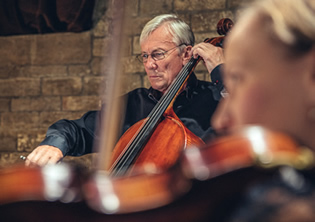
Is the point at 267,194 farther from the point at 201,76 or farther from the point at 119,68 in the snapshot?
the point at 201,76

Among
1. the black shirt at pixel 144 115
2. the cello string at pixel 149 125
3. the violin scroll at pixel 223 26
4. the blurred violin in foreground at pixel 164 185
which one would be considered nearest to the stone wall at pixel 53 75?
the black shirt at pixel 144 115

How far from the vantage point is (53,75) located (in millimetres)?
2977

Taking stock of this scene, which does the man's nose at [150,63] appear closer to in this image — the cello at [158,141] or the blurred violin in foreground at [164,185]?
the cello at [158,141]

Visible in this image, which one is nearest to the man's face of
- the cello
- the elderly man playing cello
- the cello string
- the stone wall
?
the elderly man playing cello

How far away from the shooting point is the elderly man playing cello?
1.91 meters

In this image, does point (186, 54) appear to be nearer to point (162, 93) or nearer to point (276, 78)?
point (162, 93)

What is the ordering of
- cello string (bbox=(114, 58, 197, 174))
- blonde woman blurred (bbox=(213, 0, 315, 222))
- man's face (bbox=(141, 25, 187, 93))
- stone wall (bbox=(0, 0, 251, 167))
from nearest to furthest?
blonde woman blurred (bbox=(213, 0, 315, 222)) → cello string (bbox=(114, 58, 197, 174)) → man's face (bbox=(141, 25, 187, 93)) → stone wall (bbox=(0, 0, 251, 167))

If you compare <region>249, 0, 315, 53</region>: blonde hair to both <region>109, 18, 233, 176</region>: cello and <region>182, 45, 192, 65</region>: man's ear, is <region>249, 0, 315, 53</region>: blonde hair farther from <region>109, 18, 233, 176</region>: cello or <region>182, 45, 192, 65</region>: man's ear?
<region>182, 45, 192, 65</region>: man's ear

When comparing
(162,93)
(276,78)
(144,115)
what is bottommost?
(144,115)

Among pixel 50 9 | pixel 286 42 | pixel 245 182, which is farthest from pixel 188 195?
pixel 50 9

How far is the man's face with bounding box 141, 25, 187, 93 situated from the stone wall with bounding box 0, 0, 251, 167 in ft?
2.52

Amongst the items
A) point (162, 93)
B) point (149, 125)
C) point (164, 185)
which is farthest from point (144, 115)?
point (164, 185)

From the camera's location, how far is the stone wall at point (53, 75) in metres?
2.87

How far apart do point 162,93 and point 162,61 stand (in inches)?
6.2
